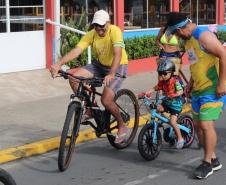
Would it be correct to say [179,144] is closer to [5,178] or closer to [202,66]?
[202,66]

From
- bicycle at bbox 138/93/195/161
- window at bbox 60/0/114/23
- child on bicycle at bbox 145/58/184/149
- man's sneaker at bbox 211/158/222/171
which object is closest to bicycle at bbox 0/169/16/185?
bicycle at bbox 138/93/195/161

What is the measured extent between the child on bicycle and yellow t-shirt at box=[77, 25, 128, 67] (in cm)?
53

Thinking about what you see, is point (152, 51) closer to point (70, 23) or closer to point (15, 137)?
point (70, 23)

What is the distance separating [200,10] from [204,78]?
13.3 m

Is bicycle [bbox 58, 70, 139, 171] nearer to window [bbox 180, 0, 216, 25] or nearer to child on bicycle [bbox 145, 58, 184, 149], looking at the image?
child on bicycle [bbox 145, 58, 184, 149]

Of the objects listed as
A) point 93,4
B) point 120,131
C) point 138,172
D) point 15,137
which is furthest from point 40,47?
point 138,172

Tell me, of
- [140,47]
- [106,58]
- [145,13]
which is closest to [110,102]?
[106,58]

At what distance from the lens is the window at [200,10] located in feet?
59.9

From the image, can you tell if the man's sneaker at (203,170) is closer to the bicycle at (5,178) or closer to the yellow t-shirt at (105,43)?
the yellow t-shirt at (105,43)

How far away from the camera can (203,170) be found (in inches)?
242

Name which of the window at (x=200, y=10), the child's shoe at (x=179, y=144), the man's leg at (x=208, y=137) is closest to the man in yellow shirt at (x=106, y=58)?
the child's shoe at (x=179, y=144)

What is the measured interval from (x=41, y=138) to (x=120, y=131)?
1240mm

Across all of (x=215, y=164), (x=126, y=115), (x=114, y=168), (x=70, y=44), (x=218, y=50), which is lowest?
(x=114, y=168)

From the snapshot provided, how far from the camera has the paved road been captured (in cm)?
620
